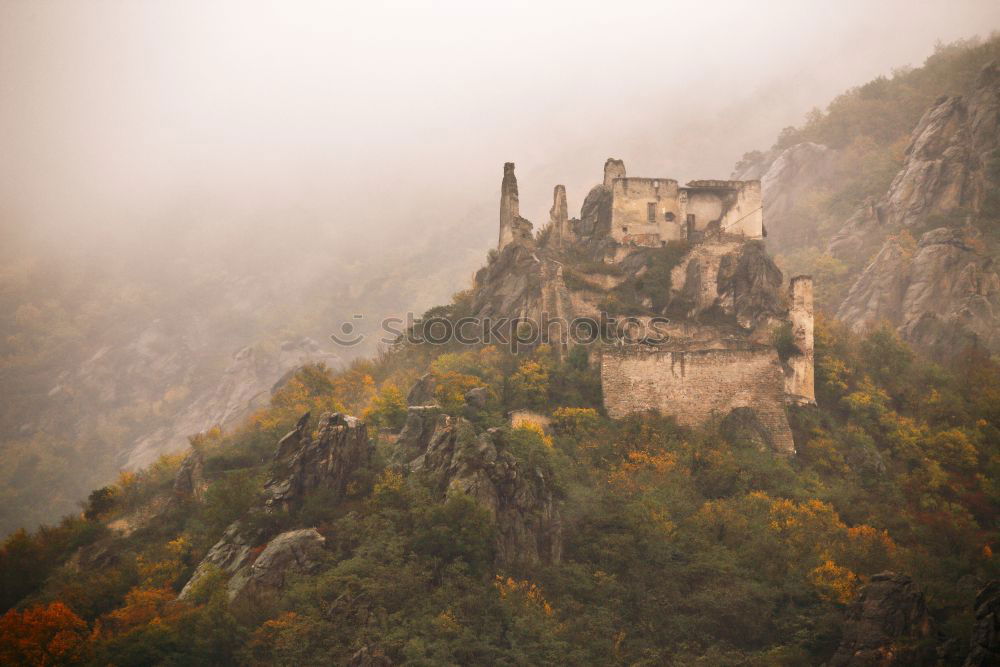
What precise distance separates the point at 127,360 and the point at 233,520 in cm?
6545

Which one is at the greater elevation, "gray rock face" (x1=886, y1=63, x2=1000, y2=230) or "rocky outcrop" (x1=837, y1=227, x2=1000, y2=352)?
"gray rock face" (x1=886, y1=63, x2=1000, y2=230)

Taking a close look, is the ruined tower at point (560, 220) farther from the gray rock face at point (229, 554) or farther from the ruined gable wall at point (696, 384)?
the gray rock face at point (229, 554)

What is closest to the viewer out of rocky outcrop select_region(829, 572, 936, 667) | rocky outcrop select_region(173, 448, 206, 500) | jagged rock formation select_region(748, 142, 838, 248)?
rocky outcrop select_region(829, 572, 936, 667)

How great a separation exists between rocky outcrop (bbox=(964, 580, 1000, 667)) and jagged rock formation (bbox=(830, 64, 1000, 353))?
24633 millimetres

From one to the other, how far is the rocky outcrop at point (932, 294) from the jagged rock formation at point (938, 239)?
5cm

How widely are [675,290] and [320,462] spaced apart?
19.5 m

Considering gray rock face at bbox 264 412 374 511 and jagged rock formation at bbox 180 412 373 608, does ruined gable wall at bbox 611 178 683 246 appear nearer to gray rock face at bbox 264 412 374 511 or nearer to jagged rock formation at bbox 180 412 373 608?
gray rock face at bbox 264 412 374 511

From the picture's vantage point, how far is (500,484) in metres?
29.0

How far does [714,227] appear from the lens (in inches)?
1826

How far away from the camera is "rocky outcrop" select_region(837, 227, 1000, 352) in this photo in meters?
46.1

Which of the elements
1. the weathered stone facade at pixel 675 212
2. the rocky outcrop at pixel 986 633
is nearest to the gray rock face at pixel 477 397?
the weathered stone facade at pixel 675 212

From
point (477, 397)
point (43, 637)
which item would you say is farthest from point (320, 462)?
point (43, 637)

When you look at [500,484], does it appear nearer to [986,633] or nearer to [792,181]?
[986,633]
